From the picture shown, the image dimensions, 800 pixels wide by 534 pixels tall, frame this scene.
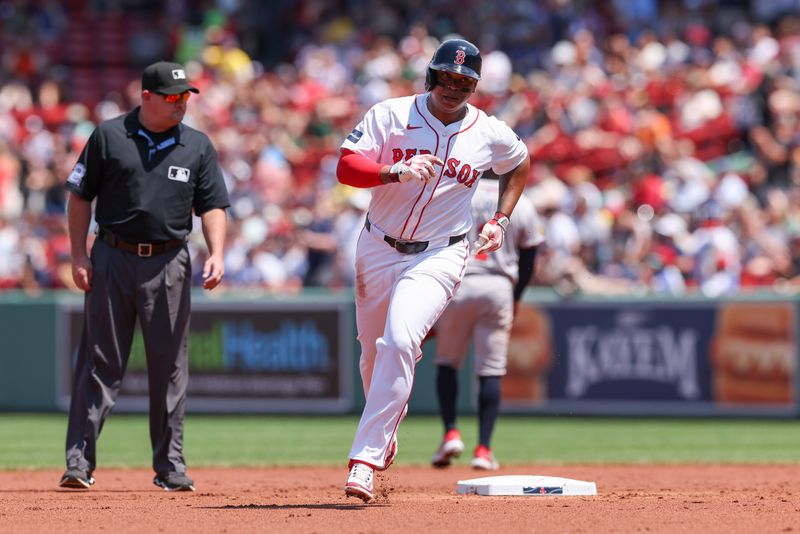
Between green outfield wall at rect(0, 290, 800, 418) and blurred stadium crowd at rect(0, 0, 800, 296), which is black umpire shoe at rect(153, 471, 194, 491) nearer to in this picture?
green outfield wall at rect(0, 290, 800, 418)

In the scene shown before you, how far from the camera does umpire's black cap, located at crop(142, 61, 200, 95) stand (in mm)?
7641

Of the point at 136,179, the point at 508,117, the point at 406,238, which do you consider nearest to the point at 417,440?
the point at 136,179

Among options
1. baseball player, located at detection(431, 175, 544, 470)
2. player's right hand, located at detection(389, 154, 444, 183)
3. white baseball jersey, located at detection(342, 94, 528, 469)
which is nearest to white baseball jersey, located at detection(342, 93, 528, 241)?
white baseball jersey, located at detection(342, 94, 528, 469)

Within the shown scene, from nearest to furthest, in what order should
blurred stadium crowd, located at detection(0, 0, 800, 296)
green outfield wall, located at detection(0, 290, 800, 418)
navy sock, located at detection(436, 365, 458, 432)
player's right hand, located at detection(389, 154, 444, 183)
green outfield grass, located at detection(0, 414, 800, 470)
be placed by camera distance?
player's right hand, located at detection(389, 154, 444, 183) → navy sock, located at detection(436, 365, 458, 432) → green outfield grass, located at detection(0, 414, 800, 470) → green outfield wall, located at detection(0, 290, 800, 418) → blurred stadium crowd, located at detection(0, 0, 800, 296)

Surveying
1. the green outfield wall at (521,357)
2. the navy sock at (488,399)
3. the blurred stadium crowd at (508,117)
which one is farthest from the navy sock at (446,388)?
the blurred stadium crowd at (508,117)

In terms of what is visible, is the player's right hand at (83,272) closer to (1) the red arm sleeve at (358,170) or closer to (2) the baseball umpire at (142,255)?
(2) the baseball umpire at (142,255)

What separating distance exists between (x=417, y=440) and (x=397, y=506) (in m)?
5.72

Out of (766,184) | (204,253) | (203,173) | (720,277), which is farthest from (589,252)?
(203,173)

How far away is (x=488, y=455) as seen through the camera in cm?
927

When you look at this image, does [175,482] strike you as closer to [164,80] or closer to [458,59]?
[164,80]

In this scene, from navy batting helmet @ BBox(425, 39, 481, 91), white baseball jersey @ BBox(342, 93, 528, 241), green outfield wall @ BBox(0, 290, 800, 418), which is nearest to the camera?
navy batting helmet @ BBox(425, 39, 481, 91)

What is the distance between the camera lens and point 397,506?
263 inches

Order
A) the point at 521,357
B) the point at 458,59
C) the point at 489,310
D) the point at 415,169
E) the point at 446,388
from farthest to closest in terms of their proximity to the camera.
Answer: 1. the point at 521,357
2. the point at 446,388
3. the point at 489,310
4. the point at 458,59
5. the point at 415,169

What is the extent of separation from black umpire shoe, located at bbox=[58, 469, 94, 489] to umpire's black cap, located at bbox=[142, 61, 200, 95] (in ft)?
6.88
